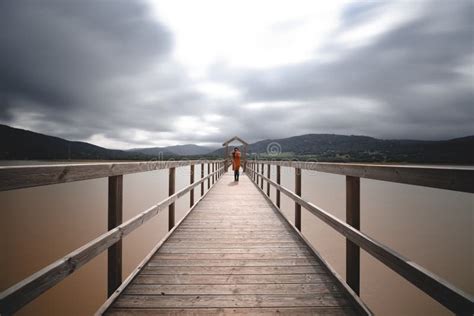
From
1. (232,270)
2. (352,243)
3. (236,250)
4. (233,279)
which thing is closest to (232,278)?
(233,279)

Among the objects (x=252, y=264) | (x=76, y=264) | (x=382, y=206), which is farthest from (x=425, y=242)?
(x=76, y=264)

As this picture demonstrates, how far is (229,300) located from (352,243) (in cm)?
119

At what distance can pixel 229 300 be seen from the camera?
2.04m

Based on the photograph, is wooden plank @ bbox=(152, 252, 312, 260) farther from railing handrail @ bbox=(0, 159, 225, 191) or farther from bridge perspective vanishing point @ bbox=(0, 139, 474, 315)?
railing handrail @ bbox=(0, 159, 225, 191)

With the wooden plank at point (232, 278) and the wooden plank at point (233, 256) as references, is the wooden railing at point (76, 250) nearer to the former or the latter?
the wooden plank at point (232, 278)

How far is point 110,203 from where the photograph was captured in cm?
201

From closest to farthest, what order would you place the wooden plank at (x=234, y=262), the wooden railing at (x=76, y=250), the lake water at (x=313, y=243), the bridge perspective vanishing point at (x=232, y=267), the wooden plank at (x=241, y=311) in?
the wooden railing at (x=76, y=250) → the bridge perspective vanishing point at (x=232, y=267) → the wooden plank at (x=241, y=311) → the wooden plank at (x=234, y=262) → the lake water at (x=313, y=243)

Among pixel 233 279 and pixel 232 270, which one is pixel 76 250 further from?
pixel 232 270

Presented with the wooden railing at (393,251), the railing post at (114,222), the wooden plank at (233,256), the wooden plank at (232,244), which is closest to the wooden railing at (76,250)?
the railing post at (114,222)

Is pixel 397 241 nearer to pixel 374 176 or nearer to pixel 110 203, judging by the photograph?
pixel 374 176

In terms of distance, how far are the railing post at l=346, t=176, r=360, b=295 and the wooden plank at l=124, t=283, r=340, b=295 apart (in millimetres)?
196

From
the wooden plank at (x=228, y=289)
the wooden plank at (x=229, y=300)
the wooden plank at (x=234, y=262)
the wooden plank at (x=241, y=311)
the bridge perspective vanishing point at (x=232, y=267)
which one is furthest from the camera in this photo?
the wooden plank at (x=234, y=262)

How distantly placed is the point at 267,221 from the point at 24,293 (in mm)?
3865

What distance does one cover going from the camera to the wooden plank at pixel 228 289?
2137 mm
